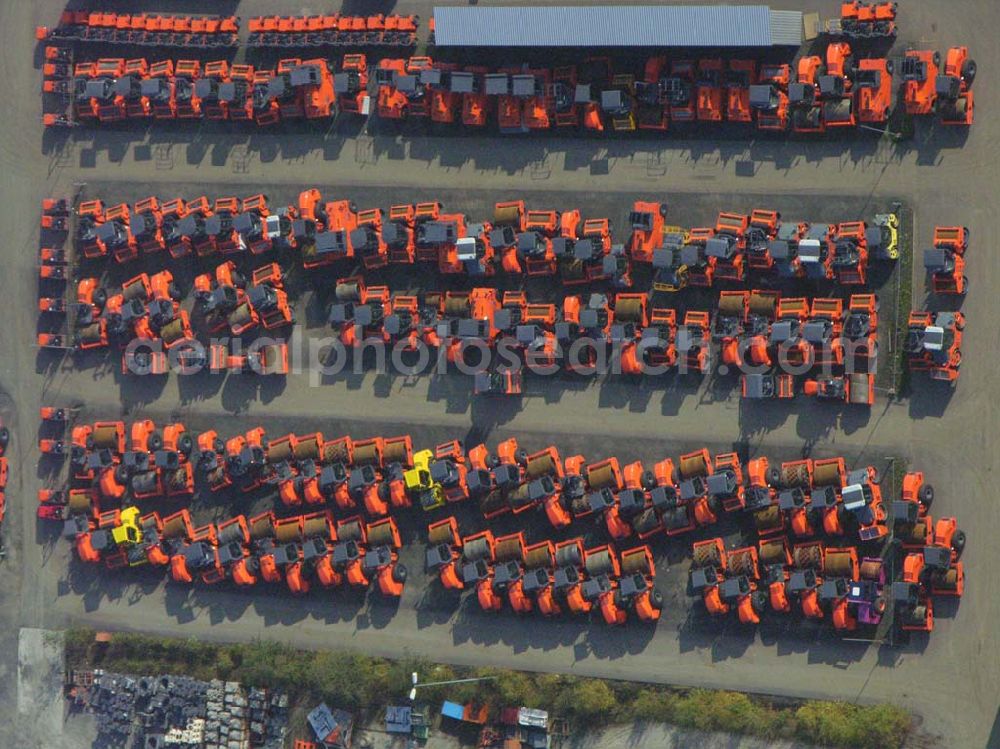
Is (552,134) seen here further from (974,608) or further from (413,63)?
(974,608)

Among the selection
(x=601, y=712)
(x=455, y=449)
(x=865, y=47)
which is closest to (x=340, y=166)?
(x=455, y=449)

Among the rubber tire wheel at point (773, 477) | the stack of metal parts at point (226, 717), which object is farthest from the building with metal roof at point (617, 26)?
the stack of metal parts at point (226, 717)

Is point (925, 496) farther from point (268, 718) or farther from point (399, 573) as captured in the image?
point (268, 718)

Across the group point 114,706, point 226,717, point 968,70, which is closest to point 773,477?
point 968,70

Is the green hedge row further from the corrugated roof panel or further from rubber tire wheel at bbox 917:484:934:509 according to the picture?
the corrugated roof panel

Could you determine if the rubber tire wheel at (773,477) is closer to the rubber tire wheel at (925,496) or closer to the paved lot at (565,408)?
the paved lot at (565,408)

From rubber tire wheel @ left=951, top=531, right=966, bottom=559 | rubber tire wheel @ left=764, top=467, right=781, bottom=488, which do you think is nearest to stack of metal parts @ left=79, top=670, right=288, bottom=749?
rubber tire wheel @ left=764, top=467, right=781, bottom=488
